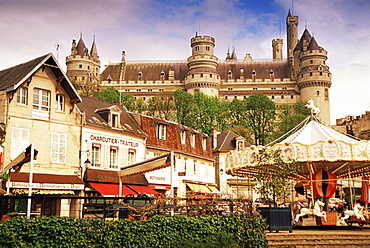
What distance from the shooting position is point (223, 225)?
1323 centimetres

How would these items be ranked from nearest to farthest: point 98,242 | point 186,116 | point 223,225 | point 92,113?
1. point 98,242
2. point 223,225
3. point 92,113
4. point 186,116

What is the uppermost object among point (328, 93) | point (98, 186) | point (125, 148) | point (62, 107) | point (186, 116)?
point (328, 93)

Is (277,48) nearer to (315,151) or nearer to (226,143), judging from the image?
(226,143)

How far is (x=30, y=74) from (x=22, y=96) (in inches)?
48.2

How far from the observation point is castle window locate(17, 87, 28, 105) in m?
22.2

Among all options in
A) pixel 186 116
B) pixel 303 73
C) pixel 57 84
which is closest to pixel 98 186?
pixel 57 84

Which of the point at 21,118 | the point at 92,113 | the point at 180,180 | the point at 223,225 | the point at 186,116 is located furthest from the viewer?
the point at 186,116

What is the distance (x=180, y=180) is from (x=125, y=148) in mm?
6836

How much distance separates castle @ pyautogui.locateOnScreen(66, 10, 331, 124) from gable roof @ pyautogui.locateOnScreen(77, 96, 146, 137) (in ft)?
195

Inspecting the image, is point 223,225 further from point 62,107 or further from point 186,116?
point 186,116

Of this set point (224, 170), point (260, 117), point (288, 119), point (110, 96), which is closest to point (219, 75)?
point (260, 117)

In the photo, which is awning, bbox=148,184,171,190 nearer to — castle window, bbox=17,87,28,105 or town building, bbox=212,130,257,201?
castle window, bbox=17,87,28,105

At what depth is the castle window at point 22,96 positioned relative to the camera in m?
22.2

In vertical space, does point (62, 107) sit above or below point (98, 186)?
above
